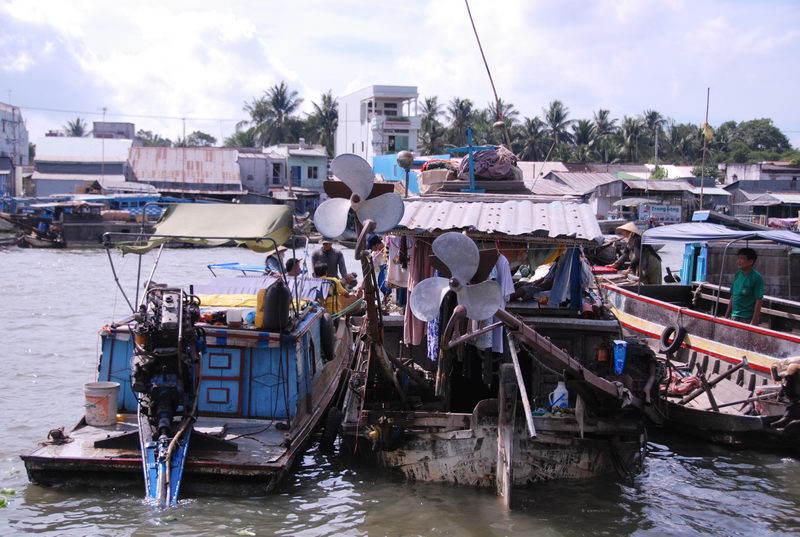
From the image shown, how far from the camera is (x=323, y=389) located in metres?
10.1

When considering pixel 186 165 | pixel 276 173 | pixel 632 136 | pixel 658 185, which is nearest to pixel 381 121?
pixel 276 173

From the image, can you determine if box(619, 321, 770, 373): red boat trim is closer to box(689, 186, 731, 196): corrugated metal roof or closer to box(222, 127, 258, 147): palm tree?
box(689, 186, 731, 196): corrugated metal roof

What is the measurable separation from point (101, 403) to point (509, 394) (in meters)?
4.08

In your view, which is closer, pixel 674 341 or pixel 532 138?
pixel 674 341

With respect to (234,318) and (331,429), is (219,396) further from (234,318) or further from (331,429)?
(331,429)

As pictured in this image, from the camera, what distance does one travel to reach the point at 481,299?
18.9 feet

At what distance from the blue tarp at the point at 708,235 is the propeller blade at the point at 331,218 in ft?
26.0

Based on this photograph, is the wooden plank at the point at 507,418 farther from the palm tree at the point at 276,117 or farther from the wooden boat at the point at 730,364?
the palm tree at the point at 276,117

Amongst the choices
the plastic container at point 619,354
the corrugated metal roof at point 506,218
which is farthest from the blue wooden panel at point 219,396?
the plastic container at point 619,354

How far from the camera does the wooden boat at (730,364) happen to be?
8.73 m

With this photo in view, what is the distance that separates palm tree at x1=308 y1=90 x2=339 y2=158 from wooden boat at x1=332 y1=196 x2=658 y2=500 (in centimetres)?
5696

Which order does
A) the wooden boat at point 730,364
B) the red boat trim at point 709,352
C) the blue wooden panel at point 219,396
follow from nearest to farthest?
the blue wooden panel at point 219,396 < the wooden boat at point 730,364 < the red boat trim at point 709,352


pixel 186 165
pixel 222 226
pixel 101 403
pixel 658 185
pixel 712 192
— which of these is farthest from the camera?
pixel 186 165

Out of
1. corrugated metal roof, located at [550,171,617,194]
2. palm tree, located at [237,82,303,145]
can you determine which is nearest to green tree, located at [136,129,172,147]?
palm tree, located at [237,82,303,145]
